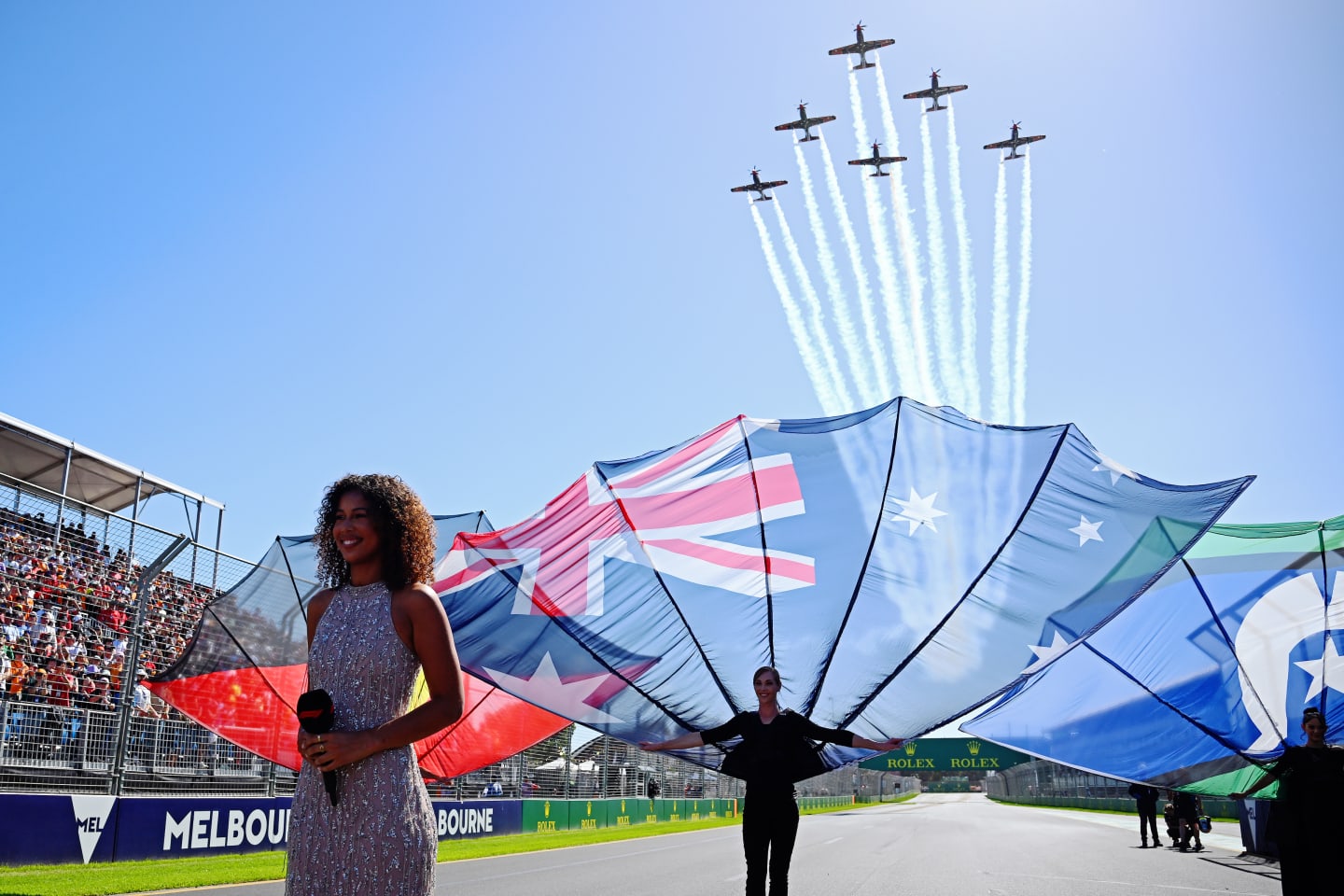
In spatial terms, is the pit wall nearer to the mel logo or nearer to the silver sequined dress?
the mel logo

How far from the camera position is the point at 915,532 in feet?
25.1

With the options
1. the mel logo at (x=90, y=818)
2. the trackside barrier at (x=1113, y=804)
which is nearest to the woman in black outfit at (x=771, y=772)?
the mel logo at (x=90, y=818)

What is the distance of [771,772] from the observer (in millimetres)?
6062

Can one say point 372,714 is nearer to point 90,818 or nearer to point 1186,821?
point 90,818

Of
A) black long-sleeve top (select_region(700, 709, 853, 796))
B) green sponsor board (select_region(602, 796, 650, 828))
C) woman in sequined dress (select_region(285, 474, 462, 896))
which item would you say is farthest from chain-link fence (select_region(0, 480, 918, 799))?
green sponsor board (select_region(602, 796, 650, 828))

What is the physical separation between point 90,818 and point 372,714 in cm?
1254

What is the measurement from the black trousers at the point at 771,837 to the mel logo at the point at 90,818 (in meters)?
10.2

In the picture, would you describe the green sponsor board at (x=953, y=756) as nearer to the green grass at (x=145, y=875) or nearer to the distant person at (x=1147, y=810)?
the distant person at (x=1147, y=810)

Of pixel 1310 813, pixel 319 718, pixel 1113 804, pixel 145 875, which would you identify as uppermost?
pixel 319 718

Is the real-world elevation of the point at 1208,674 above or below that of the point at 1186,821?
above

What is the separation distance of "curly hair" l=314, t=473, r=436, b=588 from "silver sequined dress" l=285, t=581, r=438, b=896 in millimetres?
184

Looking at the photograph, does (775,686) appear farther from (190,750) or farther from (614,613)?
(190,750)

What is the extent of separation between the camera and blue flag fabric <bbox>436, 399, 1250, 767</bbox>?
7352mm

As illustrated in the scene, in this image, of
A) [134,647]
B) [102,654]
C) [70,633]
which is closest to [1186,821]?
[134,647]
